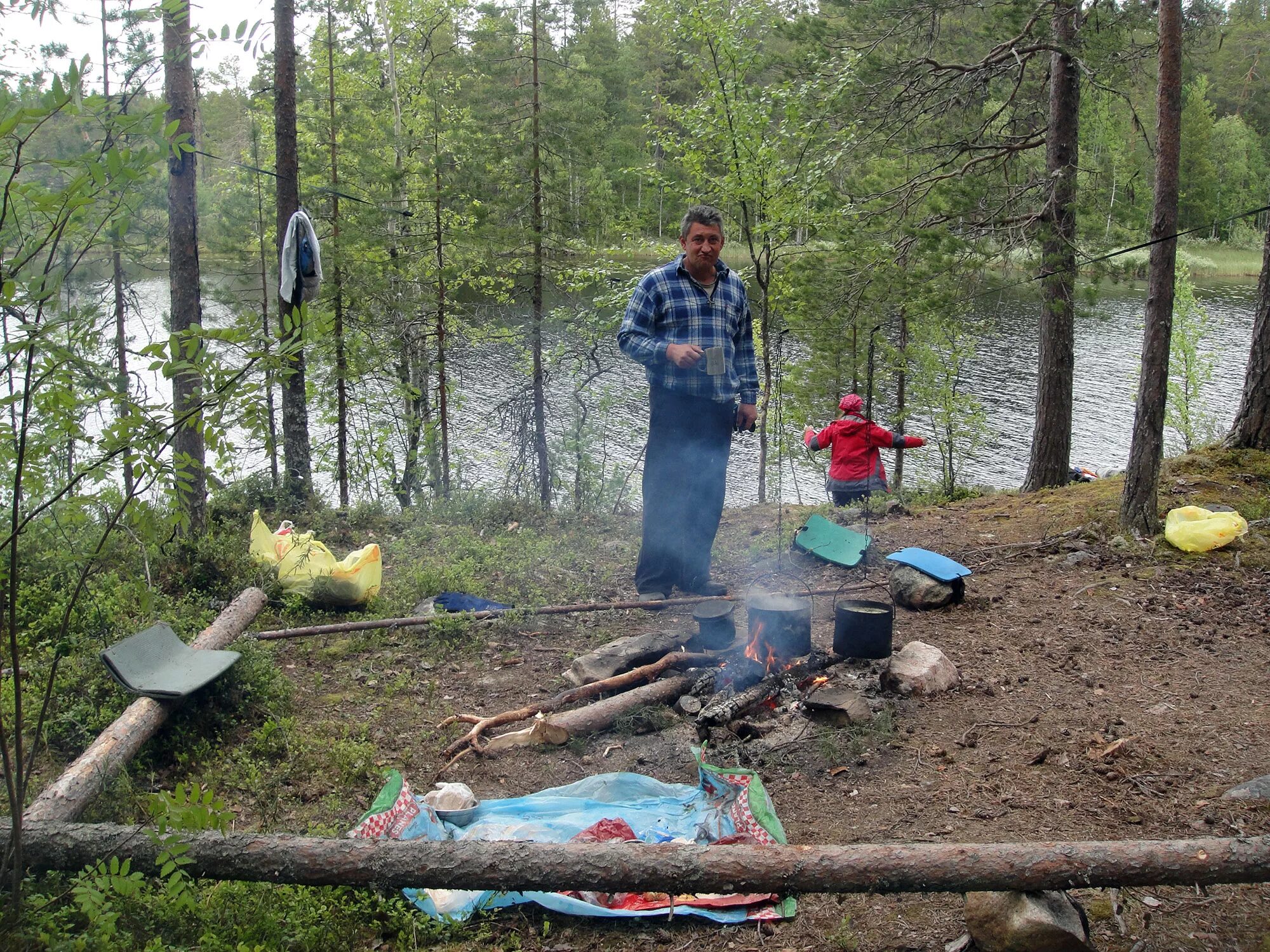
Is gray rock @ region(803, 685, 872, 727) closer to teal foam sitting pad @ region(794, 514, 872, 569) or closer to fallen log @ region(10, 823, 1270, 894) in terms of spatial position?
fallen log @ region(10, 823, 1270, 894)

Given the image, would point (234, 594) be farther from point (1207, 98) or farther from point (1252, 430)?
point (1207, 98)

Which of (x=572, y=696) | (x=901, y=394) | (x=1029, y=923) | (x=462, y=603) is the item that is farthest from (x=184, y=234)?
(x=901, y=394)

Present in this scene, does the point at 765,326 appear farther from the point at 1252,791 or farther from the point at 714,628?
the point at 1252,791

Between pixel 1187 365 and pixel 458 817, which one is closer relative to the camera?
pixel 458 817

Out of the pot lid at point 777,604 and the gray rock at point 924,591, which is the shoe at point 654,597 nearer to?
the pot lid at point 777,604

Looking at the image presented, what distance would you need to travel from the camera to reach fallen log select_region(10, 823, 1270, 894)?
2635mm

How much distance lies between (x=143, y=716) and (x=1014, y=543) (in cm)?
599

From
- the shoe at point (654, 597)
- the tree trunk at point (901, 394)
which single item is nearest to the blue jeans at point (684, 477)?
the shoe at point (654, 597)

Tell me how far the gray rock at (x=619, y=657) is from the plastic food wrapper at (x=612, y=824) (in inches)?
37.8

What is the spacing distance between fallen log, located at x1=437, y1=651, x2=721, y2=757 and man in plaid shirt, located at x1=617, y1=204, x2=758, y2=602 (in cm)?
112

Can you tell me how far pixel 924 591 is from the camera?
19.2ft

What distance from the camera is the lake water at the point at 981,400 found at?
16.5 m

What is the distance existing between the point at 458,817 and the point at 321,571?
9.70ft

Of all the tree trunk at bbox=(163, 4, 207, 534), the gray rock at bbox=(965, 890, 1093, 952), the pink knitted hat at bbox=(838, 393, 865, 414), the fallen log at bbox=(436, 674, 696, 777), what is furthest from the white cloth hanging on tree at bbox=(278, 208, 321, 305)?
the gray rock at bbox=(965, 890, 1093, 952)
